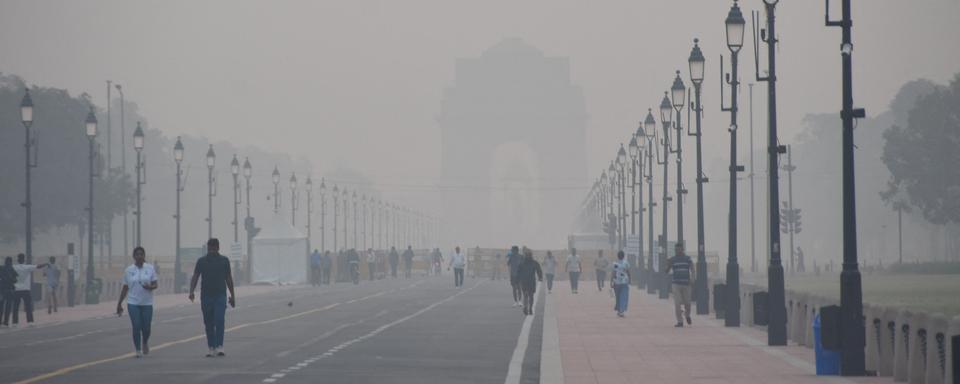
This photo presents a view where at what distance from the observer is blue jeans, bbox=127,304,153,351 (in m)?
27.7

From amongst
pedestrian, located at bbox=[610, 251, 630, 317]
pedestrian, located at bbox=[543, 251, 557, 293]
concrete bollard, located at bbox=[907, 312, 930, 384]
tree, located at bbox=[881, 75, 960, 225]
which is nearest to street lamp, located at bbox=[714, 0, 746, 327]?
pedestrian, located at bbox=[610, 251, 630, 317]

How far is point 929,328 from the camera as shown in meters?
19.3

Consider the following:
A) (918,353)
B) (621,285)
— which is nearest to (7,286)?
(621,285)

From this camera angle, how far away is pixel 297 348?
30.4 m

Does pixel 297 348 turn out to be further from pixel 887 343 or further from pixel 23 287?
pixel 23 287

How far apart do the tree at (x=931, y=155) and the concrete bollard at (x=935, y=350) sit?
79.7 m

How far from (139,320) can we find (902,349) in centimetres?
1219

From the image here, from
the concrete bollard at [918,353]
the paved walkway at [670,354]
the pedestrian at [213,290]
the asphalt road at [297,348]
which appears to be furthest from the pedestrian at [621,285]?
the concrete bollard at [918,353]

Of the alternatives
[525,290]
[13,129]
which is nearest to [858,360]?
[525,290]

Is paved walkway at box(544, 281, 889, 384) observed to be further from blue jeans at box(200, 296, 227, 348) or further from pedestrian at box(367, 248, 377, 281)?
pedestrian at box(367, 248, 377, 281)

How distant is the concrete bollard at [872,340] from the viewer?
22.7 m

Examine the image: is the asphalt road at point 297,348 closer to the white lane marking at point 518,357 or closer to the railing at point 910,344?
the white lane marking at point 518,357

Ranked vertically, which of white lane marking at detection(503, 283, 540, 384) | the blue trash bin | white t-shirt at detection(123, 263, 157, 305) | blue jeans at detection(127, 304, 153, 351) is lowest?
white lane marking at detection(503, 283, 540, 384)

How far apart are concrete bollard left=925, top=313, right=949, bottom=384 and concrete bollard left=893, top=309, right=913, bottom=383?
4.48ft
